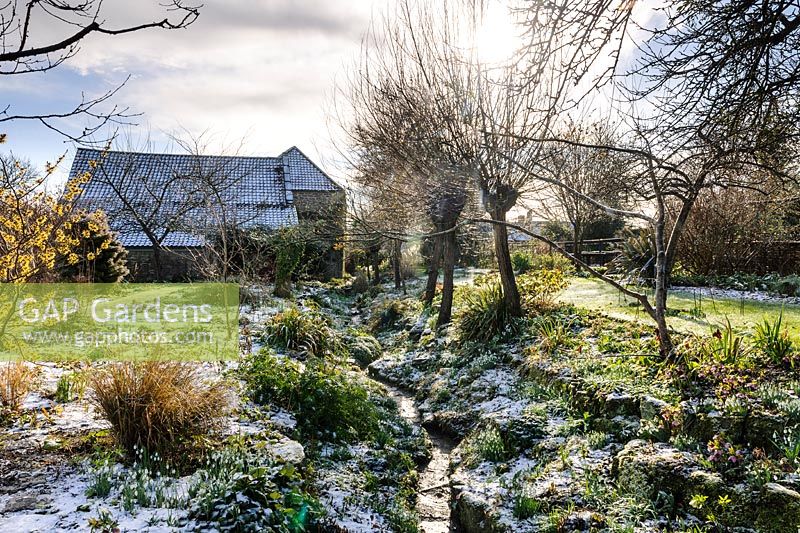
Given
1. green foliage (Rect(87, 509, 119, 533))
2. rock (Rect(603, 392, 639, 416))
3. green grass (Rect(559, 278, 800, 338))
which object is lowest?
green foliage (Rect(87, 509, 119, 533))

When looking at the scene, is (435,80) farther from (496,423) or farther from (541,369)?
(496,423)

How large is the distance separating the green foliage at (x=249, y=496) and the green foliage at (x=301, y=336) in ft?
12.9

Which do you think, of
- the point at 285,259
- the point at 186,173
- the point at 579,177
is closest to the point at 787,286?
the point at 579,177

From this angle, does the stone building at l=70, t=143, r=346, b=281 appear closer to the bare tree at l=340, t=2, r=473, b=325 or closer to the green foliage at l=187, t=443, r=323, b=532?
the bare tree at l=340, t=2, r=473, b=325

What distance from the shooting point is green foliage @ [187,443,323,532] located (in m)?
3.50

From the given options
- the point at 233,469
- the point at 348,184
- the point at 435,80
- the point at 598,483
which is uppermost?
the point at 435,80

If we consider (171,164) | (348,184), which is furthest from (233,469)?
(171,164)

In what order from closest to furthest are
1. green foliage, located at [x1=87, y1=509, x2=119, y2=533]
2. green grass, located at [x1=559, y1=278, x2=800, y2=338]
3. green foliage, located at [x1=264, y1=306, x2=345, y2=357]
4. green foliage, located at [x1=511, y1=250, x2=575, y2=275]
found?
green foliage, located at [x1=87, y1=509, x2=119, y2=533]
green grass, located at [x1=559, y1=278, x2=800, y2=338]
green foliage, located at [x1=264, y1=306, x2=345, y2=357]
green foliage, located at [x1=511, y1=250, x2=575, y2=275]

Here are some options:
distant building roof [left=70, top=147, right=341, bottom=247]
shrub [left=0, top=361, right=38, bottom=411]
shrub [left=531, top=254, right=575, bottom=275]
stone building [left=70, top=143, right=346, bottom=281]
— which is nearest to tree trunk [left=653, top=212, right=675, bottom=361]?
shrub [left=0, top=361, right=38, bottom=411]

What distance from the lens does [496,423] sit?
6023 millimetres

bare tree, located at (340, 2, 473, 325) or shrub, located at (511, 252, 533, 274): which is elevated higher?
bare tree, located at (340, 2, 473, 325)

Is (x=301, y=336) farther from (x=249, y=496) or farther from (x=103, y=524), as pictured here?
(x=103, y=524)

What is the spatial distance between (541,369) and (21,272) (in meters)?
6.16

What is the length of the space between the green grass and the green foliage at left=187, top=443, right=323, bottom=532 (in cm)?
490
